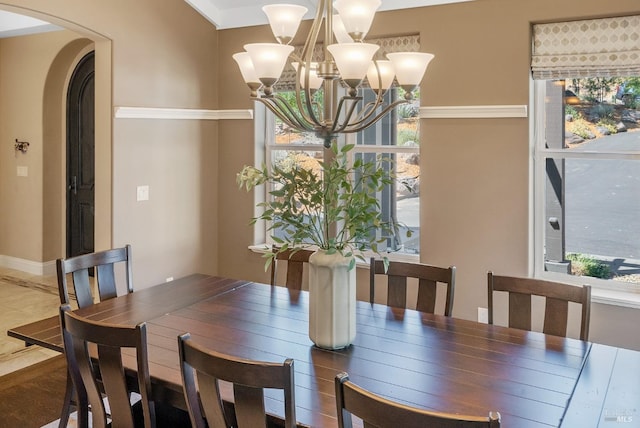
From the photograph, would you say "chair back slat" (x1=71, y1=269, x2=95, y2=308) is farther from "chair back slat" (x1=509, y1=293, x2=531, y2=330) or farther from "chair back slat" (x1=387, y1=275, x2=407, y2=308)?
"chair back slat" (x1=509, y1=293, x2=531, y2=330)

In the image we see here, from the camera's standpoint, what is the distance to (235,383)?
1432mm

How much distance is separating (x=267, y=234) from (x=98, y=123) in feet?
5.49

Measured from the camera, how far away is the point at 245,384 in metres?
1.42

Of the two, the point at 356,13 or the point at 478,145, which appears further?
the point at 478,145

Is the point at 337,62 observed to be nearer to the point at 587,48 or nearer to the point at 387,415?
the point at 387,415

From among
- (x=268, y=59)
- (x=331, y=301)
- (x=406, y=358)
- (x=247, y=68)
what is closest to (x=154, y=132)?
(x=247, y=68)

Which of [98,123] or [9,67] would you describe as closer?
[98,123]

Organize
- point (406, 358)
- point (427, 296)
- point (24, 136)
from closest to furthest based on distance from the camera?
point (406, 358) → point (427, 296) → point (24, 136)

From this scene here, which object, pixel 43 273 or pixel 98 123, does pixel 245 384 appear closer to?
pixel 98 123

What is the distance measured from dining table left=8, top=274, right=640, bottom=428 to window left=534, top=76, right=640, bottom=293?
4.97 feet

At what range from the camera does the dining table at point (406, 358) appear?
1.60m

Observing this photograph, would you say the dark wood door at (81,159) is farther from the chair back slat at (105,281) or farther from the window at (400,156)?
the chair back slat at (105,281)

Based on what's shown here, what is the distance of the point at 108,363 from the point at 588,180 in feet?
10.0

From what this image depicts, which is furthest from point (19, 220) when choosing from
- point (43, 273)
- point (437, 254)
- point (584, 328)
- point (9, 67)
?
point (584, 328)
